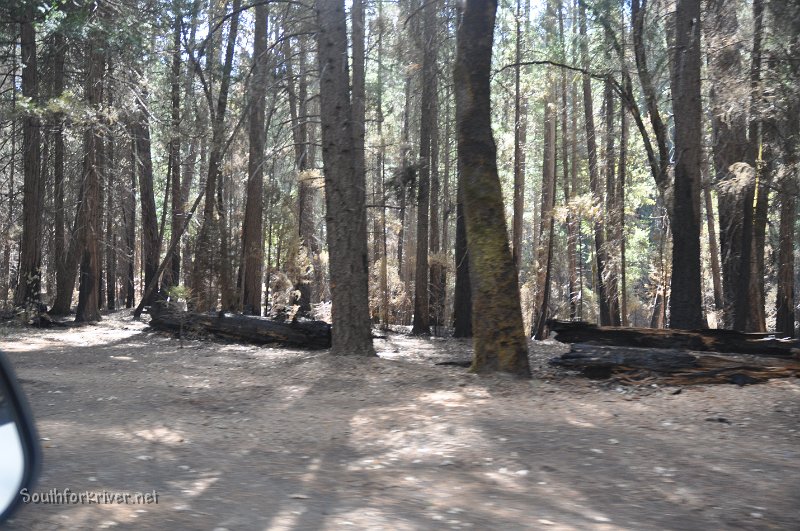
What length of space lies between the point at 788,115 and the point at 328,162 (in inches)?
402

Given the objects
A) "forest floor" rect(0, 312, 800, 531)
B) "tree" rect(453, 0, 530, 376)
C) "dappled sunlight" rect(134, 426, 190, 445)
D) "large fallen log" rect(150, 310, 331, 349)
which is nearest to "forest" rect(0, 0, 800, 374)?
"tree" rect(453, 0, 530, 376)

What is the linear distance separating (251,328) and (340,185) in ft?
19.4

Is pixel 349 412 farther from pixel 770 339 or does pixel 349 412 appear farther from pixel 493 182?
pixel 770 339

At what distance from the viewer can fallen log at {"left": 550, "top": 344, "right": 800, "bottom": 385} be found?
993 cm

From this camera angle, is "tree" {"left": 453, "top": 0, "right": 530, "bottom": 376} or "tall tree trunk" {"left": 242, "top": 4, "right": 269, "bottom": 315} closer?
"tree" {"left": 453, "top": 0, "right": 530, "bottom": 376}

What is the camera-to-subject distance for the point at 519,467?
235 inches

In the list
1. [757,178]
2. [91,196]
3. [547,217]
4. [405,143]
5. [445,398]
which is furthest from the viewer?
[547,217]

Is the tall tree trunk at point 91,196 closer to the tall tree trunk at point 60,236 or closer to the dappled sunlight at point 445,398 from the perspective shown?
the tall tree trunk at point 60,236

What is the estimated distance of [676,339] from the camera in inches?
482

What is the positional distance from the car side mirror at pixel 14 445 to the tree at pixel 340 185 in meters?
9.52

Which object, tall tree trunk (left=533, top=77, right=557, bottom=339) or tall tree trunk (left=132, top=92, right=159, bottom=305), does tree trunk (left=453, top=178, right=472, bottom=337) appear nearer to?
tall tree trunk (left=533, top=77, right=557, bottom=339)

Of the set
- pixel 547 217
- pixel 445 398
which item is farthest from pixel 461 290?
pixel 445 398

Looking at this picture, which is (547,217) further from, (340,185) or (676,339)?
(340,185)

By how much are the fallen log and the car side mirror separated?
29.4ft
